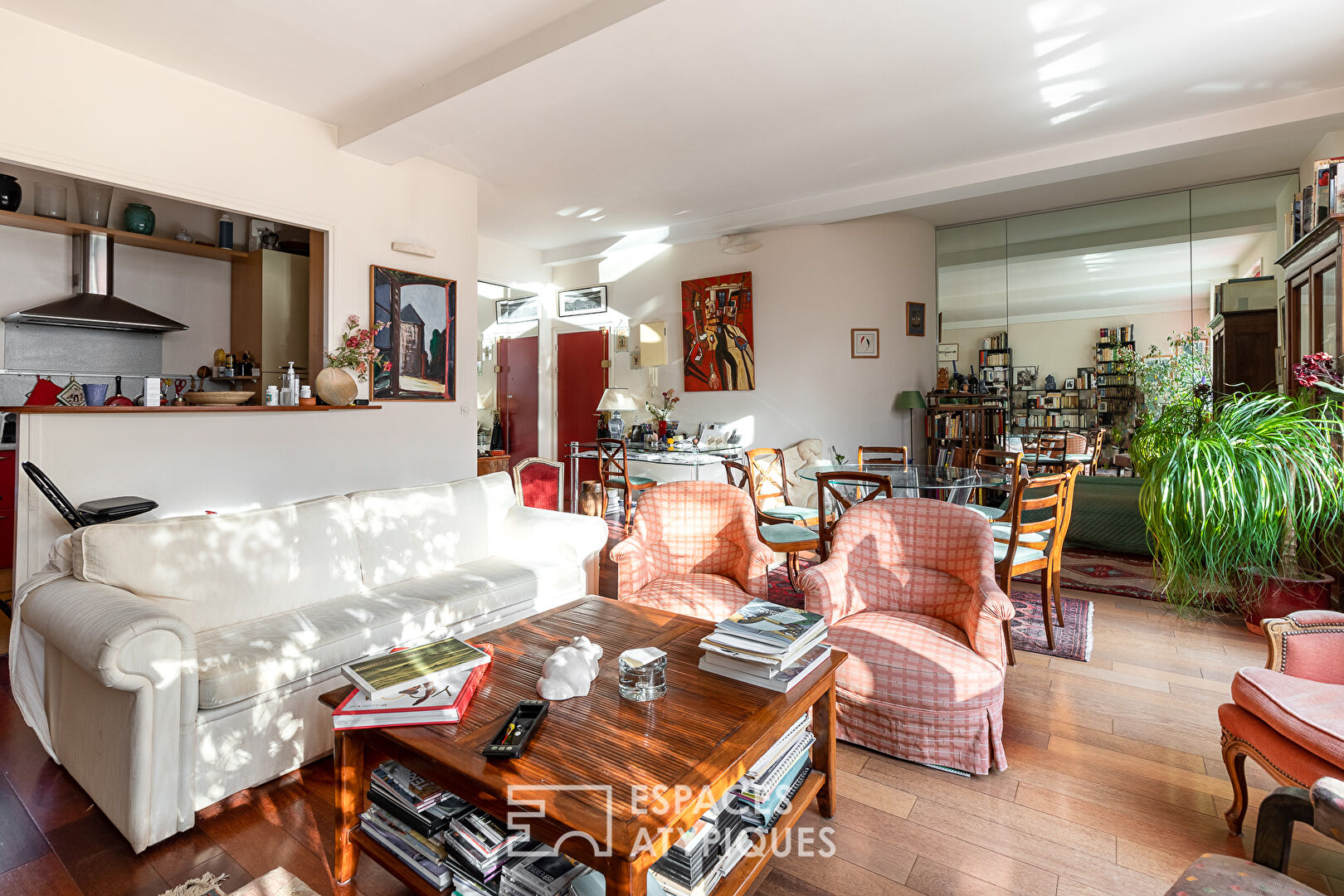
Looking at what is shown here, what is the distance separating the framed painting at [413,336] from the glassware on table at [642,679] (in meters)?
3.85

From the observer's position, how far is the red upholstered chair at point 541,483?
5496 millimetres

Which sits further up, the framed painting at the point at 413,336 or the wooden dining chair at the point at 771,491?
the framed painting at the point at 413,336

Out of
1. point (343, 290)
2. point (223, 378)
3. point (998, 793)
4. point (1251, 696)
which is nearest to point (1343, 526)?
point (1251, 696)

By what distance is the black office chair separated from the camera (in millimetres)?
3021

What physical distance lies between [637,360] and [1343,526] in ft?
20.5

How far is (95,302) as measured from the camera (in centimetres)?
475

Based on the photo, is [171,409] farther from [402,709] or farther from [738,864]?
[738,864]

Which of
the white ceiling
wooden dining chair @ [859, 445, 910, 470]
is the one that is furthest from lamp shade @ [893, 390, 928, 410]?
the white ceiling

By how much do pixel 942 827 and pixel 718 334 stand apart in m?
6.01

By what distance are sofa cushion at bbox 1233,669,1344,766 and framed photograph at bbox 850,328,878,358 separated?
532 centimetres

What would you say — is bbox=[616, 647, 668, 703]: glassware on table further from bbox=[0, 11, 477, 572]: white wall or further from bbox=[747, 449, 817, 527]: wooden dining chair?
bbox=[0, 11, 477, 572]: white wall

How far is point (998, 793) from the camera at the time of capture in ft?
6.79

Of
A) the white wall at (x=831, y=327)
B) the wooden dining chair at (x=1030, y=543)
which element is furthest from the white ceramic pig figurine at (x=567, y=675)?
the white wall at (x=831, y=327)

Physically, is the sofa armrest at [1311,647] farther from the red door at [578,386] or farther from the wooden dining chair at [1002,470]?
the red door at [578,386]
